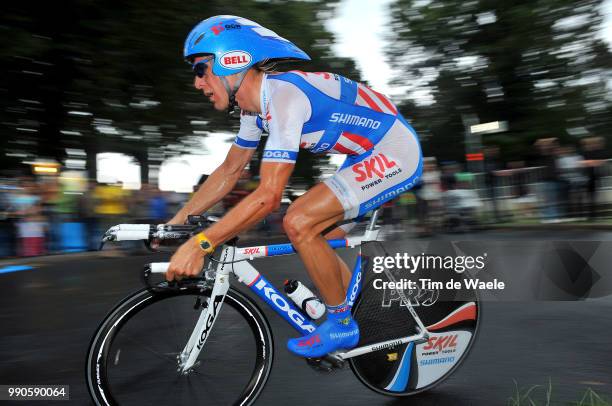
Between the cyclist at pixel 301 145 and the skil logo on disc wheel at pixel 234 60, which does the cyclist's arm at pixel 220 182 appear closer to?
the cyclist at pixel 301 145

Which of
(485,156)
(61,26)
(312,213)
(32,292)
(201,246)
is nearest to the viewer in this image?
(201,246)

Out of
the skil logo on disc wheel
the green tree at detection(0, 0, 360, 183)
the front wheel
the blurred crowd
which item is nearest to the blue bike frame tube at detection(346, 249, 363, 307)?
the front wheel

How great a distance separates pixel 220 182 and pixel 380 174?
2.92 feet

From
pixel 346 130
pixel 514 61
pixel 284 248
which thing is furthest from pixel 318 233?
pixel 514 61

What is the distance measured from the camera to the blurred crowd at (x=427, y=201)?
10.9m

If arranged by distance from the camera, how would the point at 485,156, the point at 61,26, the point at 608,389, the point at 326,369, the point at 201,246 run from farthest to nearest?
the point at 485,156
the point at 61,26
the point at 608,389
the point at 326,369
the point at 201,246

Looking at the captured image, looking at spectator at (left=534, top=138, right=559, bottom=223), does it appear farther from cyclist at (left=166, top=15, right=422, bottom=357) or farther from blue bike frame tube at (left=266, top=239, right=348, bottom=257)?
blue bike frame tube at (left=266, top=239, right=348, bottom=257)

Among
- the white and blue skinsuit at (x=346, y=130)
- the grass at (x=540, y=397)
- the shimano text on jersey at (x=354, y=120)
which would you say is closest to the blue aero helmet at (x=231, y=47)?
the white and blue skinsuit at (x=346, y=130)

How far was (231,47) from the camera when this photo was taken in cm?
325

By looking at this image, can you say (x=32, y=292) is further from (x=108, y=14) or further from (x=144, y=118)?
(x=144, y=118)

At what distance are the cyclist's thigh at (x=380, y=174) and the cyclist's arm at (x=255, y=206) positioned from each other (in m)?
0.42

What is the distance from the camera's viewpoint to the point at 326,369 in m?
3.55

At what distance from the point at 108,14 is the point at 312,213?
12.7 m

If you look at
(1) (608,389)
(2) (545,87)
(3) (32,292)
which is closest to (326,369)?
(1) (608,389)
